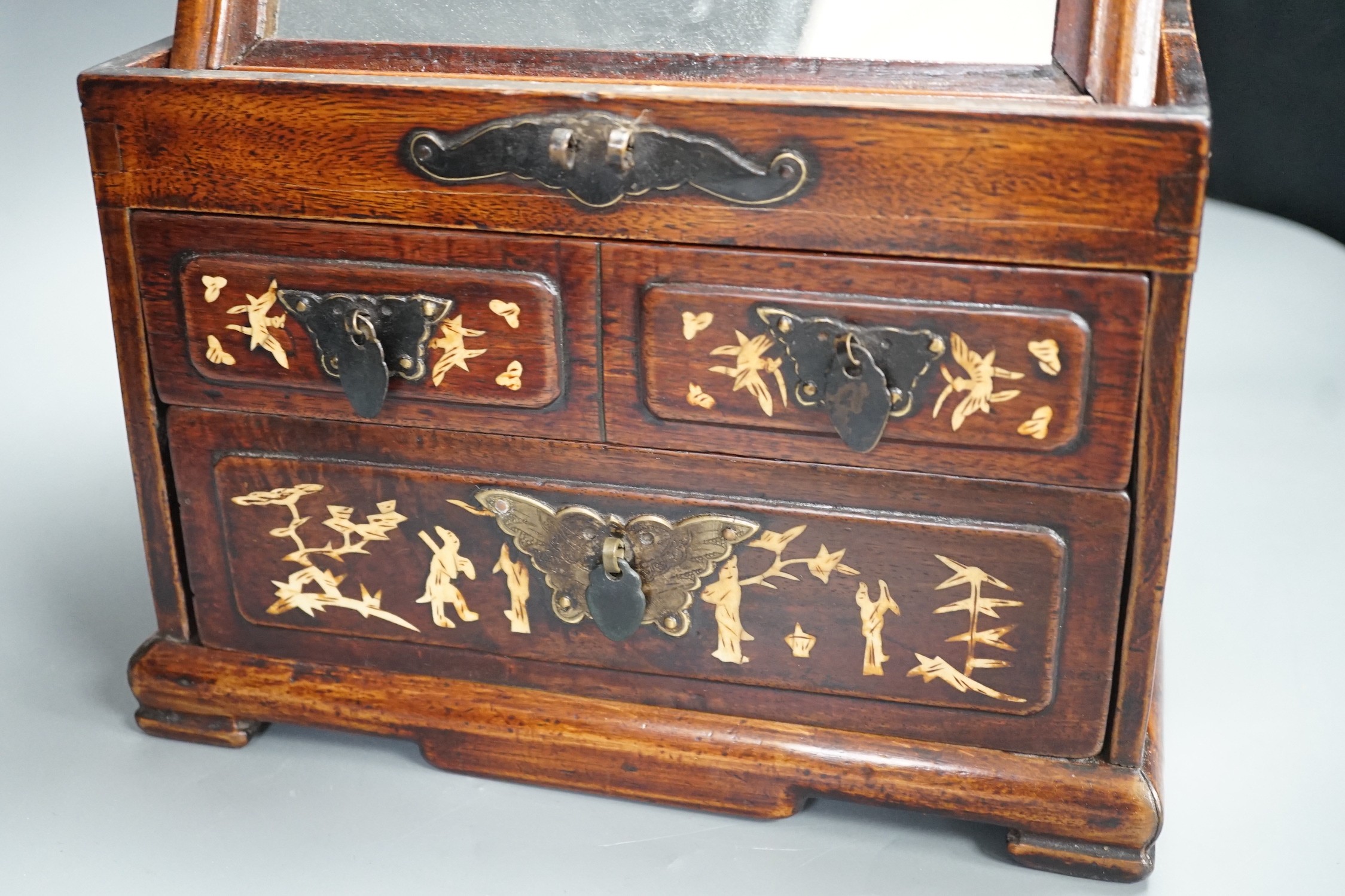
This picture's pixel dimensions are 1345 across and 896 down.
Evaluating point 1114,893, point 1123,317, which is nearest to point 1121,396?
point 1123,317

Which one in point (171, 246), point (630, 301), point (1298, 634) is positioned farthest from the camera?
point (1298, 634)

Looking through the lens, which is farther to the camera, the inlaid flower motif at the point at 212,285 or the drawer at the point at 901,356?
the inlaid flower motif at the point at 212,285

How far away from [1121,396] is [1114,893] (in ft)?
1.69

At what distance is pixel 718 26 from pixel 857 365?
371mm

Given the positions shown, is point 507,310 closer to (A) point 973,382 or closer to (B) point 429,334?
(B) point 429,334

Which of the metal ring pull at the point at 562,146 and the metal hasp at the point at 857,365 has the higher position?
the metal ring pull at the point at 562,146

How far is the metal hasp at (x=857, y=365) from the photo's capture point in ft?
4.91

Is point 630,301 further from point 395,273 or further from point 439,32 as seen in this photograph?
point 439,32

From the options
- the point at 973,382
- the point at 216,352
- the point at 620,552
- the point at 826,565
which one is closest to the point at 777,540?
the point at 826,565

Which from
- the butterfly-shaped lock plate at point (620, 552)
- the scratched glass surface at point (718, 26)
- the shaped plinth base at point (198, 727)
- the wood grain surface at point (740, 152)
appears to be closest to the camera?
the wood grain surface at point (740, 152)

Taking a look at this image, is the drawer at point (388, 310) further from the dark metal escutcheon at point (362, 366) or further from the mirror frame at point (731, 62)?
the mirror frame at point (731, 62)

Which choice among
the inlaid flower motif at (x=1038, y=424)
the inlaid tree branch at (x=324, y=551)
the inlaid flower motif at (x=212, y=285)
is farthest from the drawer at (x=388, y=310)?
the inlaid flower motif at (x=1038, y=424)

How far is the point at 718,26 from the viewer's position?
1594 mm

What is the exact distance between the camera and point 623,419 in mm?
1610
